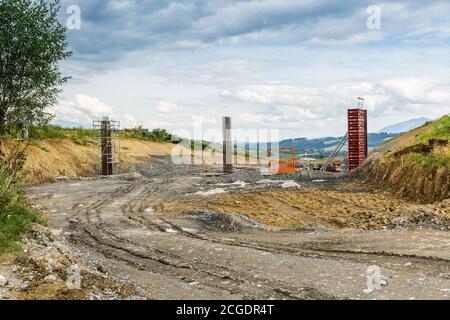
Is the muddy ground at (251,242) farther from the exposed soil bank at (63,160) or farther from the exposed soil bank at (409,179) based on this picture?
the exposed soil bank at (63,160)

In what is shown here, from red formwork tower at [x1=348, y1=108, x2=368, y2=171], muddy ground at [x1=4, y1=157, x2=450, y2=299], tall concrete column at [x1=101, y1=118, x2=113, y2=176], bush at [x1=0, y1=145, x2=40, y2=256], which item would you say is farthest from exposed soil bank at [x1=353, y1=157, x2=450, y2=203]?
tall concrete column at [x1=101, y1=118, x2=113, y2=176]

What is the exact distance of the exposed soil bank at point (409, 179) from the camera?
21064 mm

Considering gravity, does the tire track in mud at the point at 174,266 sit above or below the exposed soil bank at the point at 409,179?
below

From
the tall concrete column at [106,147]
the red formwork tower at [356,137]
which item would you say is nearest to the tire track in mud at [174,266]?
the tall concrete column at [106,147]

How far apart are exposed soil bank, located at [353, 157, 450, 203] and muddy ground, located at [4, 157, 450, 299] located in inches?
35.6

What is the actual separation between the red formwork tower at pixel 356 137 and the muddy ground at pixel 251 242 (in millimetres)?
9049

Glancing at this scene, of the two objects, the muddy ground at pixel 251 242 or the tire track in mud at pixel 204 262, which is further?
the tire track in mud at pixel 204 262

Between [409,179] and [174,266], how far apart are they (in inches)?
630

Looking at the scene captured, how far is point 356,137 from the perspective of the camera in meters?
36.4

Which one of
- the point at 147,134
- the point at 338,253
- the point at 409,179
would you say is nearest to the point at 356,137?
the point at 409,179

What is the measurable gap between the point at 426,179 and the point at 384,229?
24.6 ft

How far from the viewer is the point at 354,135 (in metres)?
36.4
